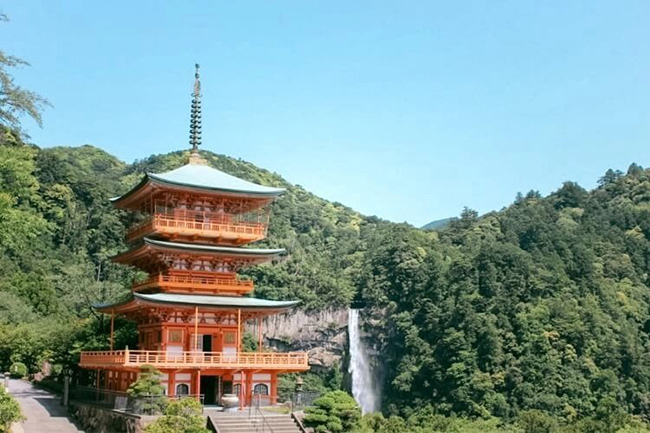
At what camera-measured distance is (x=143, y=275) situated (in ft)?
166

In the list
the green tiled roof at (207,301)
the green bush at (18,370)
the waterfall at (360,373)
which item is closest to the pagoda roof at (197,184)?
the green tiled roof at (207,301)

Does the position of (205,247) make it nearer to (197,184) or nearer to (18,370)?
(197,184)

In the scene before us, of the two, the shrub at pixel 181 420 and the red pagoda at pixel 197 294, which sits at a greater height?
the red pagoda at pixel 197 294

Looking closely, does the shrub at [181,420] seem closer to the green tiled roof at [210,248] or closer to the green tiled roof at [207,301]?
the green tiled roof at [207,301]

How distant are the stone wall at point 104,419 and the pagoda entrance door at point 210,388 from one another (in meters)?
3.74

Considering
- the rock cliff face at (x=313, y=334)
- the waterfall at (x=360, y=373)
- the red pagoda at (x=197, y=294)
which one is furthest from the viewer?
the rock cliff face at (x=313, y=334)

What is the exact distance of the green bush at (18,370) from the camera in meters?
40.3

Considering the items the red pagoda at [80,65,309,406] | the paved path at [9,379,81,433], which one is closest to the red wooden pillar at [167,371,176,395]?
the red pagoda at [80,65,309,406]

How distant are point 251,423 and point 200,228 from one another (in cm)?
811

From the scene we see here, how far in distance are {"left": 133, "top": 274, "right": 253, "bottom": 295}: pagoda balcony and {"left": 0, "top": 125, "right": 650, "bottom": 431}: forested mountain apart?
16.9m

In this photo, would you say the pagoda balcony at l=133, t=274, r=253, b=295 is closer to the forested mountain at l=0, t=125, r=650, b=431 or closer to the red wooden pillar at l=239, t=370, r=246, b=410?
the red wooden pillar at l=239, t=370, r=246, b=410

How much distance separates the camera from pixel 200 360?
28.8 meters

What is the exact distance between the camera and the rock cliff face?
237 ft

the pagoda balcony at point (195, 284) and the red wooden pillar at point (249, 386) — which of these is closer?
the red wooden pillar at point (249, 386)
